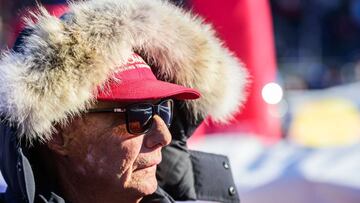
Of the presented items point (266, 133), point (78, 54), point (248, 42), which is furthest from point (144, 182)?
point (266, 133)

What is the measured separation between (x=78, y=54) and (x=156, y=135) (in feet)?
0.89

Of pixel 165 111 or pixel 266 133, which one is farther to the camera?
pixel 266 133

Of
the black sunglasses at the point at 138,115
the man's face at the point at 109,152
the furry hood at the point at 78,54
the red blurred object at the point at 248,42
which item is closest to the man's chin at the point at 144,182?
the man's face at the point at 109,152

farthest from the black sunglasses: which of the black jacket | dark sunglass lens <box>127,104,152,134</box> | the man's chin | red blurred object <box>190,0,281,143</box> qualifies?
red blurred object <box>190,0,281,143</box>

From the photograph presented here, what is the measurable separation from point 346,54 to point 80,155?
10.1 meters

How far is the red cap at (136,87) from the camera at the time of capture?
1.83 meters

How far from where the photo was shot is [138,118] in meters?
1.86

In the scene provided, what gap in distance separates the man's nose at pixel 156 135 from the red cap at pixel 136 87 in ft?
0.23

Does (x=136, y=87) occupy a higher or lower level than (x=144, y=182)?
higher

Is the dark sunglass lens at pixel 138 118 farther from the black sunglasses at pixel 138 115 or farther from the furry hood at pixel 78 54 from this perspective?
the furry hood at pixel 78 54

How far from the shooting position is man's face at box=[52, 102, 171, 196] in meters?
1.86

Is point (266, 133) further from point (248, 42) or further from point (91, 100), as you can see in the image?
point (91, 100)

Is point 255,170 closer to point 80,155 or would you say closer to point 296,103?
point 80,155

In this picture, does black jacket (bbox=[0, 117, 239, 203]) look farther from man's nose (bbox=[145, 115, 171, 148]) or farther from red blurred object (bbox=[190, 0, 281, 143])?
red blurred object (bbox=[190, 0, 281, 143])
